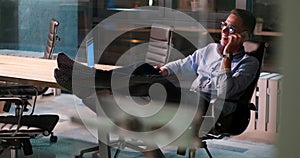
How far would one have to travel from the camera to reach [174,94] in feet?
7.36

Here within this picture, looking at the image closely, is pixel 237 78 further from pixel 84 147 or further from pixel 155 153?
pixel 84 147

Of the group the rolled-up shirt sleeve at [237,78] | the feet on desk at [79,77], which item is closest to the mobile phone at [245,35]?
the rolled-up shirt sleeve at [237,78]

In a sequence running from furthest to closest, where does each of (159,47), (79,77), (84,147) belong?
(84,147), (159,47), (79,77)

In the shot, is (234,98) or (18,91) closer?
(234,98)

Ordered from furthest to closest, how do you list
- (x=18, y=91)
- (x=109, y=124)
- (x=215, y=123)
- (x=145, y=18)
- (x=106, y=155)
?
(x=145, y=18)
(x=18, y=91)
(x=106, y=155)
(x=215, y=123)
(x=109, y=124)

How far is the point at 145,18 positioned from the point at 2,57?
7.27 feet

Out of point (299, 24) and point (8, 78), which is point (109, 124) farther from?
point (299, 24)

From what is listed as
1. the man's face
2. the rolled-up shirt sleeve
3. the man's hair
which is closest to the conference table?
the rolled-up shirt sleeve

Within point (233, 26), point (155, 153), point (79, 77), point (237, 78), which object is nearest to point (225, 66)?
point (237, 78)

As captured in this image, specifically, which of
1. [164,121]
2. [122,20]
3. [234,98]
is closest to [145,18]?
[122,20]

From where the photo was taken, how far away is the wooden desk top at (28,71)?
3168mm

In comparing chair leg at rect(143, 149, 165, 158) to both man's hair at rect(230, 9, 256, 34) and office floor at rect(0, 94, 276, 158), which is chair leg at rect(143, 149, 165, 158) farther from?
man's hair at rect(230, 9, 256, 34)

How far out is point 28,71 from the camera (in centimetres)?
350

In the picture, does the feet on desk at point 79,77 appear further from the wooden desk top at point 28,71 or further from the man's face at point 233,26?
the man's face at point 233,26
